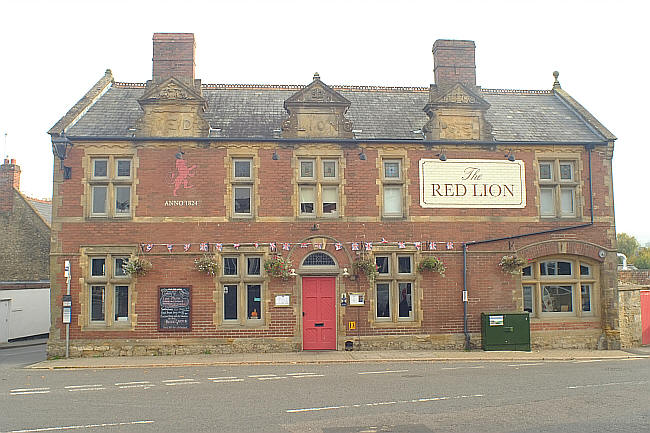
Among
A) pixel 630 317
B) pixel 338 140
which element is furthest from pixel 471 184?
pixel 630 317

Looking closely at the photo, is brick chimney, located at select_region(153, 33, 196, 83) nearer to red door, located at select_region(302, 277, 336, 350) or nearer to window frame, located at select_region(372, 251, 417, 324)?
red door, located at select_region(302, 277, 336, 350)

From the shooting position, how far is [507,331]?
1845 cm

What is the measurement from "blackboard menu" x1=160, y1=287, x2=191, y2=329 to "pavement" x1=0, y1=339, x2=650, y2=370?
0.98m

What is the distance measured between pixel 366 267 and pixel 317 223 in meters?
2.07

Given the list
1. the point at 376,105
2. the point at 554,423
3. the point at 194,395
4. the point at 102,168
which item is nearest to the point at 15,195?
the point at 102,168

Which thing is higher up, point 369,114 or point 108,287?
point 369,114

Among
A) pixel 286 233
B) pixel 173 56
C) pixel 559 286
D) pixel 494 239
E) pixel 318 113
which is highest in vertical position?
pixel 173 56

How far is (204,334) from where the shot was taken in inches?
712

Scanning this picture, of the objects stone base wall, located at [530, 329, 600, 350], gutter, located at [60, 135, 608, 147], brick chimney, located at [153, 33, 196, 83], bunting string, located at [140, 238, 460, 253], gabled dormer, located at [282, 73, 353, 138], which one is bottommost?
stone base wall, located at [530, 329, 600, 350]

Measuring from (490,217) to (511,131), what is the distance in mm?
3230

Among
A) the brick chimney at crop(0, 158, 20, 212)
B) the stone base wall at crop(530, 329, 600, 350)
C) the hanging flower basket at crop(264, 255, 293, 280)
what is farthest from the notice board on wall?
the brick chimney at crop(0, 158, 20, 212)

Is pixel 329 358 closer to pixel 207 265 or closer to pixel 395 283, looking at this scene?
pixel 395 283

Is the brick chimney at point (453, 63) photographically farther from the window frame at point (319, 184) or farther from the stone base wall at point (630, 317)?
the stone base wall at point (630, 317)

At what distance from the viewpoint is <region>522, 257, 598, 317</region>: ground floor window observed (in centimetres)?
1944
